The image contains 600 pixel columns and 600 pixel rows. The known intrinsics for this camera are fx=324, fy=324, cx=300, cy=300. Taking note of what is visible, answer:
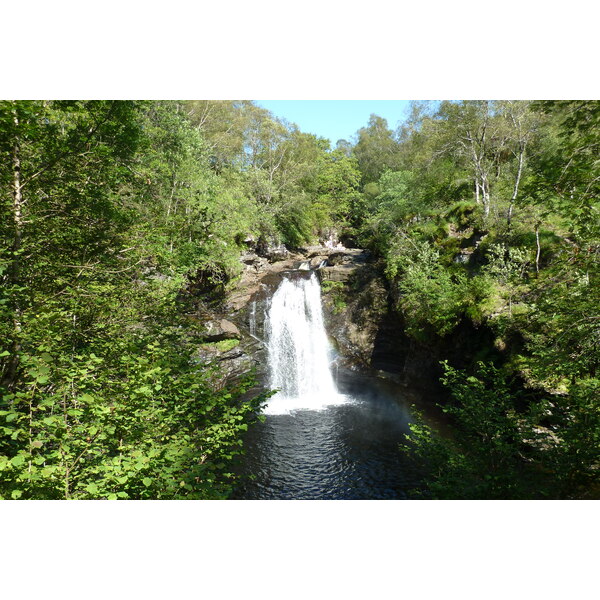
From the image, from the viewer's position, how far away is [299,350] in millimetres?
14945

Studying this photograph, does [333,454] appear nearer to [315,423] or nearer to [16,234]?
[315,423]

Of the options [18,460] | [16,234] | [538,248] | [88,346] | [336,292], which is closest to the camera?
[18,460]

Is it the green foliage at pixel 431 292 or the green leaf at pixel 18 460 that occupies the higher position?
the green foliage at pixel 431 292

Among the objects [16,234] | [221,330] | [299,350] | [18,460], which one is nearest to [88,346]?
[16,234]

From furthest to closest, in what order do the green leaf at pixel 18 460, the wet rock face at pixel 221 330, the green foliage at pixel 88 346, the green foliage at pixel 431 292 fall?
the wet rock face at pixel 221 330, the green foliage at pixel 431 292, the green foliage at pixel 88 346, the green leaf at pixel 18 460

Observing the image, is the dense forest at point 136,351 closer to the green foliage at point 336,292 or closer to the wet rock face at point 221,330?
the wet rock face at point 221,330

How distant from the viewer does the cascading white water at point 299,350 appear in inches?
520

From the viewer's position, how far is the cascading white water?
13219 millimetres

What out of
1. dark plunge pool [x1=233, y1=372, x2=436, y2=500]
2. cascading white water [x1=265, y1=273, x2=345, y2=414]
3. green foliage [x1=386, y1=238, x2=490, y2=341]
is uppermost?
green foliage [x1=386, y1=238, x2=490, y2=341]

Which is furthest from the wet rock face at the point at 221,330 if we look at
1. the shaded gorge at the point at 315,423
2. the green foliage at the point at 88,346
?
the green foliage at the point at 88,346

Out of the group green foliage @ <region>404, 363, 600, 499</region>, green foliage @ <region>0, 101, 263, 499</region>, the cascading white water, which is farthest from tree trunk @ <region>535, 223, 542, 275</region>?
green foliage @ <region>0, 101, 263, 499</region>

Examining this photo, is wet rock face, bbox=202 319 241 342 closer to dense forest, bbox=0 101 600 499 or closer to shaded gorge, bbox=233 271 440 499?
shaded gorge, bbox=233 271 440 499

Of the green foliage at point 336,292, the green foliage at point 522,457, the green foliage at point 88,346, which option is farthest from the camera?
the green foliage at point 336,292

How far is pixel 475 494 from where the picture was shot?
3.66m
